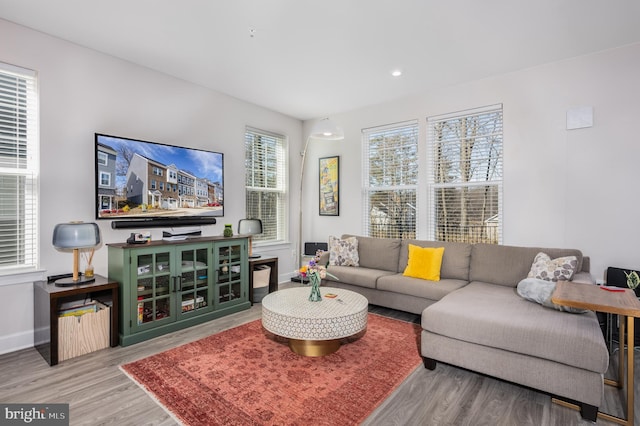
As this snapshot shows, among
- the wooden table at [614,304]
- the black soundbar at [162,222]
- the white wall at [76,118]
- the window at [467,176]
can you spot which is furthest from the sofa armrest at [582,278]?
the white wall at [76,118]

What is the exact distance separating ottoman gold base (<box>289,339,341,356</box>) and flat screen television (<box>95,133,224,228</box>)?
2030 mm

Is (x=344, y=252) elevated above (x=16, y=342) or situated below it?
above

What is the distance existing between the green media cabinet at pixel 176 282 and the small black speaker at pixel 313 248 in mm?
1508

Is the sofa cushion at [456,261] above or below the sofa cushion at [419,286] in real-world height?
above

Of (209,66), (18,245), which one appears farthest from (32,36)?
(18,245)

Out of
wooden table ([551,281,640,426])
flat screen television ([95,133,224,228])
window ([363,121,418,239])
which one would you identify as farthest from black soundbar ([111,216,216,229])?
wooden table ([551,281,640,426])

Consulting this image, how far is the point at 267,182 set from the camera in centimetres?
505

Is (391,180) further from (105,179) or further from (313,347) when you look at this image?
(105,179)

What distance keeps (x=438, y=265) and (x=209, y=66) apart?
3374 mm

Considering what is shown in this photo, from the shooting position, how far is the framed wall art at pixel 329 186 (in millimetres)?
5207

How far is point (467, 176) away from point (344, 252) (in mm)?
1848

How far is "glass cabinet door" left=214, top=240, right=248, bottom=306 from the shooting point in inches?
144

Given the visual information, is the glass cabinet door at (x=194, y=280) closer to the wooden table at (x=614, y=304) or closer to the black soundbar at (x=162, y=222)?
the black soundbar at (x=162, y=222)

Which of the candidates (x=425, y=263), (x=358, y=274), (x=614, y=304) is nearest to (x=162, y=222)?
(x=358, y=274)
